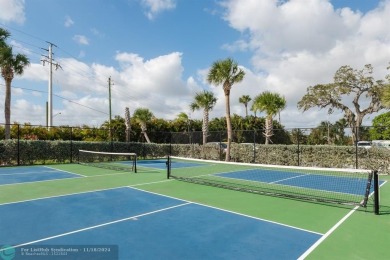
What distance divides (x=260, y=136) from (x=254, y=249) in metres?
30.7

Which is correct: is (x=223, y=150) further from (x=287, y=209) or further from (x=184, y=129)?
(x=184, y=129)

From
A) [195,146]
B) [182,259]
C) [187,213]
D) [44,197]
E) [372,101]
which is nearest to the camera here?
[182,259]

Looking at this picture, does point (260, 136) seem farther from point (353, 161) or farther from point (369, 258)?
point (369, 258)

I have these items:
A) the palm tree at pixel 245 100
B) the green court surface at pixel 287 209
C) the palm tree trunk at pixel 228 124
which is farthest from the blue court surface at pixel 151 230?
the palm tree at pixel 245 100

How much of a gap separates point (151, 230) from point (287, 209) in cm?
382

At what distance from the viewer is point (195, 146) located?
2681 centimetres

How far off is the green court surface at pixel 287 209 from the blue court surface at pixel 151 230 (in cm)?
38

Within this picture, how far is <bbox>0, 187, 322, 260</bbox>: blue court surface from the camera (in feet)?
15.8

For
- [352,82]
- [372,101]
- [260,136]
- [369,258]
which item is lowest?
[369,258]

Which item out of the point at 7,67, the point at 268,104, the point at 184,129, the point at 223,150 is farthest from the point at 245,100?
the point at 7,67

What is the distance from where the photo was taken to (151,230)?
5801 mm

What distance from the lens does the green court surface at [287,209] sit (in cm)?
500

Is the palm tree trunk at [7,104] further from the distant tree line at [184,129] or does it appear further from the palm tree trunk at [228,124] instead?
the palm tree trunk at [228,124]

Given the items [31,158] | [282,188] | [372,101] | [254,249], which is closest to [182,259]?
[254,249]
